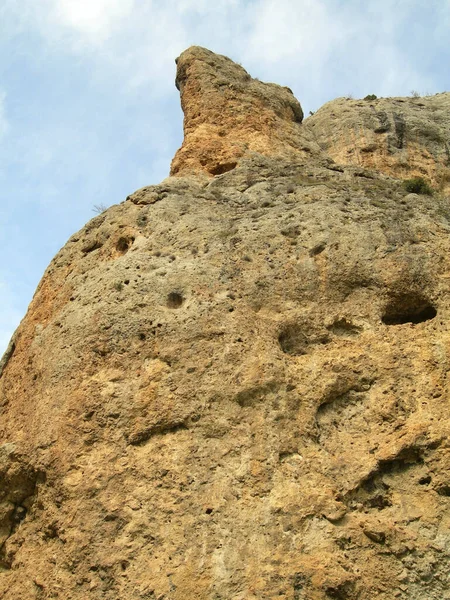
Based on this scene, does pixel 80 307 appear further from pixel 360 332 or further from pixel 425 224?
pixel 425 224

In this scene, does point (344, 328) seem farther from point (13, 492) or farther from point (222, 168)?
point (222, 168)

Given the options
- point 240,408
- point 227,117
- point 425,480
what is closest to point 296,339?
point 240,408

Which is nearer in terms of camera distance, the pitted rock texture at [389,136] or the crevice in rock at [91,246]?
the crevice in rock at [91,246]

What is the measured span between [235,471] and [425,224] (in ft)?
11.6

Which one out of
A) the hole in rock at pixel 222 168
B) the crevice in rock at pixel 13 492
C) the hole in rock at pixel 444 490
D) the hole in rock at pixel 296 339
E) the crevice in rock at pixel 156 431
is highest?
the hole in rock at pixel 222 168

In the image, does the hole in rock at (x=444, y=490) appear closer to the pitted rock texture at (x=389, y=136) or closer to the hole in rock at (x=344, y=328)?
the hole in rock at (x=344, y=328)

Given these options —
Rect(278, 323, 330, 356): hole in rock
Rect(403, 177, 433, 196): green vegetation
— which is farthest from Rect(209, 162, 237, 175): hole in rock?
Rect(278, 323, 330, 356): hole in rock

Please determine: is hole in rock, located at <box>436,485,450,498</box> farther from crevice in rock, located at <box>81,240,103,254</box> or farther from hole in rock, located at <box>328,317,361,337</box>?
crevice in rock, located at <box>81,240,103,254</box>

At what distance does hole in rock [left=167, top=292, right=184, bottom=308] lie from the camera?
712cm

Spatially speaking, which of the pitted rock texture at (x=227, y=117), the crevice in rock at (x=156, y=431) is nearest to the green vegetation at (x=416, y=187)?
the pitted rock texture at (x=227, y=117)

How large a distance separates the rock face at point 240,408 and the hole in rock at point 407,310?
2cm

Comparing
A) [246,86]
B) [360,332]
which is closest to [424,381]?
[360,332]

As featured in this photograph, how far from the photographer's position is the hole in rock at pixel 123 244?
821 centimetres

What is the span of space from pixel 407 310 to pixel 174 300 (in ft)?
7.70
